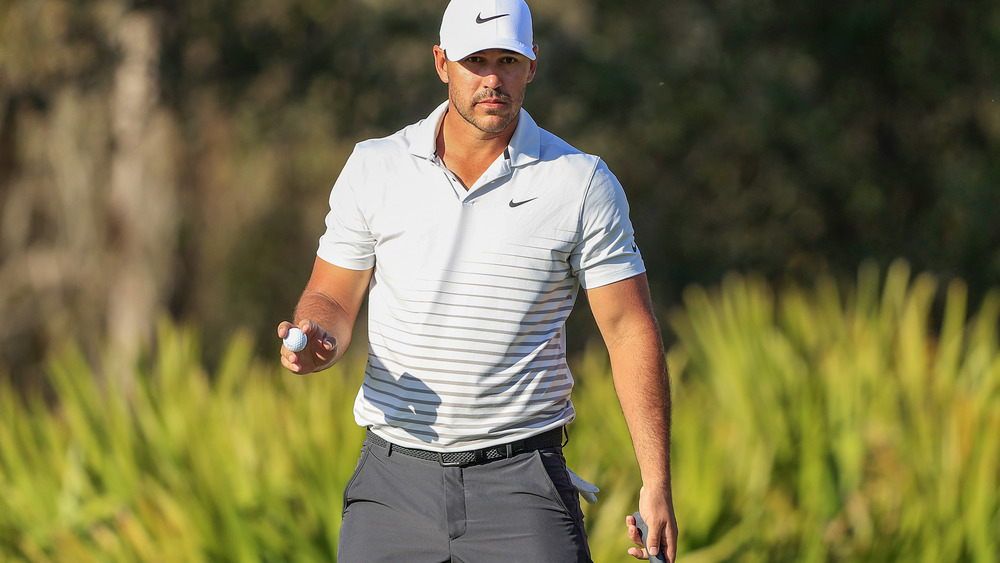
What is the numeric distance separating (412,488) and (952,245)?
10210 mm

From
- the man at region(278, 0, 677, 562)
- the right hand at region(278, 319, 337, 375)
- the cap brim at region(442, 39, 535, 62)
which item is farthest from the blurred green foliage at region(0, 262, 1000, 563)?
the cap brim at region(442, 39, 535, 62)

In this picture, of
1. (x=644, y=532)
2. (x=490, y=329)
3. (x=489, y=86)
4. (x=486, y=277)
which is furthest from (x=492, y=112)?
(x=644, y=532)

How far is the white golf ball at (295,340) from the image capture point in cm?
263

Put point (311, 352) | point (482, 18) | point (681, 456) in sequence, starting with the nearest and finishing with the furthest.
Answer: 1. point (311, 352)
2. point (482, 18)
3. point (681, 456)

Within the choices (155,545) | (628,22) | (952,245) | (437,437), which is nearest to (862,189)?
(952,245)

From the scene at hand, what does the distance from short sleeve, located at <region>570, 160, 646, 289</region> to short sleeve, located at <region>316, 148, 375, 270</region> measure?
1.66 feet

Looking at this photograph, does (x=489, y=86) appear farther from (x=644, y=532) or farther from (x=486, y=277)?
(x=644, y=532)

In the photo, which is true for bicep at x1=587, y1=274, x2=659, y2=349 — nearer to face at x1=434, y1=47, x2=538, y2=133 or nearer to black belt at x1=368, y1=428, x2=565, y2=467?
black belt at x1=368, y1=428, x2=565, y2=467

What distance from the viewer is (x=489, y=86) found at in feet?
9.51

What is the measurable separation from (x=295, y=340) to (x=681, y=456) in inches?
115

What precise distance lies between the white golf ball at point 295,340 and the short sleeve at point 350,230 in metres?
0.42

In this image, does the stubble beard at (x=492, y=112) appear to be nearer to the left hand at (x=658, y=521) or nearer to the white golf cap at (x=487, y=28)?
the white golf cap at (x=487, y=28)

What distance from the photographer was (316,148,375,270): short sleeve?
301cm

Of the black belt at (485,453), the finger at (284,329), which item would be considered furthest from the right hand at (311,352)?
the black belt at (485,453)
